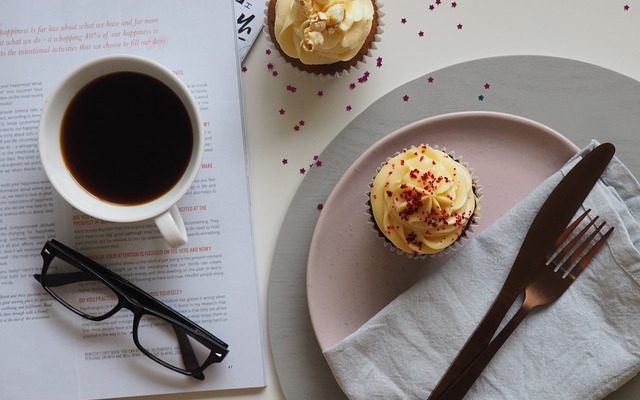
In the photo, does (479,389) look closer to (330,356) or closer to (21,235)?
(330,356)

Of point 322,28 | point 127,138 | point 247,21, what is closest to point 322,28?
point 322,28

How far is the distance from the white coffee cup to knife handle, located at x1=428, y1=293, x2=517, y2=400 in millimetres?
352

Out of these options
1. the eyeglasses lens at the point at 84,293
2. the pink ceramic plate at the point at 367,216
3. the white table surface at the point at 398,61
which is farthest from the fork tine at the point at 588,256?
the eyeglasses lens at the point at 84,293

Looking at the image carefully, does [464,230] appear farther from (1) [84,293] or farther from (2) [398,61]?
(1) [84,293]

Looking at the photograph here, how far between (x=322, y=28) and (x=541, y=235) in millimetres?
350

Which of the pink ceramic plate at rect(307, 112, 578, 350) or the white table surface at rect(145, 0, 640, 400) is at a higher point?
the white table surface at rect(145, 0, 640, 400)

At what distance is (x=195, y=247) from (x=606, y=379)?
53 cm

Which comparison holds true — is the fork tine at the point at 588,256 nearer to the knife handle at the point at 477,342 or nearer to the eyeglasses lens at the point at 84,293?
the knife handle at the point at 477,342

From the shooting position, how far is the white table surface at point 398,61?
34.4 inches

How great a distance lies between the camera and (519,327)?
81 cm

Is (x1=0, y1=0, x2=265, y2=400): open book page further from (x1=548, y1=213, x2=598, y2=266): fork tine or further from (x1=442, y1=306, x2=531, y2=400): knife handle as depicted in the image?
(x1=548, y1=213, x2=598, y2=266): fork tine

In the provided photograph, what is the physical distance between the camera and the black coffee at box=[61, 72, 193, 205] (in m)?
0.79

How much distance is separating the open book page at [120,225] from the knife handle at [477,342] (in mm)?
235

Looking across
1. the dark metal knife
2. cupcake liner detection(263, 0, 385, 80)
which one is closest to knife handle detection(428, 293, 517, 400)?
the dark metal knife
